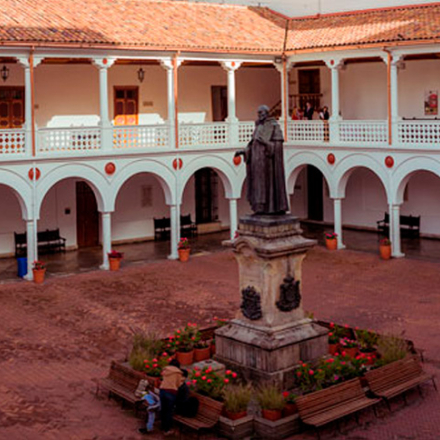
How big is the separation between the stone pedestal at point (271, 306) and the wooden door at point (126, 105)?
15743mm

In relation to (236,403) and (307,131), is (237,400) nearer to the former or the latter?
(236,403)

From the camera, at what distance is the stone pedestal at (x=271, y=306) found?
14.7 m

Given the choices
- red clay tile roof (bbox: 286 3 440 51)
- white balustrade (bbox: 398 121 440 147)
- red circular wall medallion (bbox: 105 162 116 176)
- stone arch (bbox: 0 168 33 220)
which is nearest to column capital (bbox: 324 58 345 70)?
red clay tile roof (bbox: 286 3 440 51)

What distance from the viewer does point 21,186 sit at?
24.7 meters

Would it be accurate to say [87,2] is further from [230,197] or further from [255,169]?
[255,169]

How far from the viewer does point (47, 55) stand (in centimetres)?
2480

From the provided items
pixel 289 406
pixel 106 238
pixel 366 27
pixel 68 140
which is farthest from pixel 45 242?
pixel 289 406

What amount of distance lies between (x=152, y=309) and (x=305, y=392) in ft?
25.8

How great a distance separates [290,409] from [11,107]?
17574 millimetres

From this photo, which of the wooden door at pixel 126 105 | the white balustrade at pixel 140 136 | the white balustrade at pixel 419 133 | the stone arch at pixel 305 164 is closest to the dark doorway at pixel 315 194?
the stone arch at pixel 305 164

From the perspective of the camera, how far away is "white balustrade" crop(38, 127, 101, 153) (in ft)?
83.0

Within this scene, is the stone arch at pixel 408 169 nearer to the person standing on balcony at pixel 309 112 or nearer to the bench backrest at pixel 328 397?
the person standing on balcony at pixel 309 112

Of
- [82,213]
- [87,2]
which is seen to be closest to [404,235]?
[82,213]

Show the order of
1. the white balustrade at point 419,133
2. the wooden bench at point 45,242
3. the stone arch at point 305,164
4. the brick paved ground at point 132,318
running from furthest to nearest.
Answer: the stone arch at point 305,164, the wooden bench at point 45,242, the white balustrade at point 419,133, the brick paved ground at point 132,318
